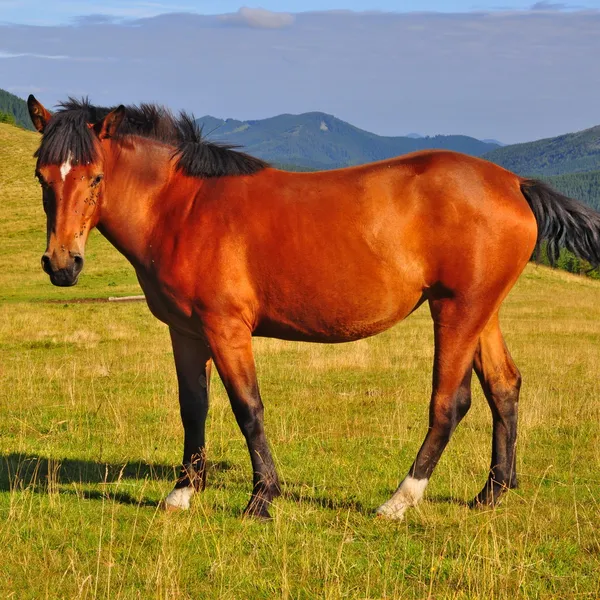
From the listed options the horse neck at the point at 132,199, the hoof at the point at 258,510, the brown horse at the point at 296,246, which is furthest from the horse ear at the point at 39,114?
the hoof at the point at 258,510

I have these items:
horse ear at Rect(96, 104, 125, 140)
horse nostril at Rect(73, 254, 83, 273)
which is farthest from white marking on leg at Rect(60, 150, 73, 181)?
horse nostril at Rect(73, 254, 83, 273)

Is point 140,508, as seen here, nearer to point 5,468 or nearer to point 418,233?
point 5,468

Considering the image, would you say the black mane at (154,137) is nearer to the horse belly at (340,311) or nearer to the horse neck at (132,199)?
the horse neck at (132,199)

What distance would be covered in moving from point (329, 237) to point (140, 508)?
264 centimetres

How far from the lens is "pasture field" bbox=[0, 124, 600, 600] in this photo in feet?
16.1

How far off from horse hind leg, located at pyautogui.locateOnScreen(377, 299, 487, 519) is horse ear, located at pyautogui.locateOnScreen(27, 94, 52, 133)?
331 centimetres

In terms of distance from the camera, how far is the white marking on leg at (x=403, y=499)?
6.04 metres

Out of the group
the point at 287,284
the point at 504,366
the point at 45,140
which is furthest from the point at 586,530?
the point at 45,140

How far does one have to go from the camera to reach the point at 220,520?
6.09 m

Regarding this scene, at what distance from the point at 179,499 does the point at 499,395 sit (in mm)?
2800

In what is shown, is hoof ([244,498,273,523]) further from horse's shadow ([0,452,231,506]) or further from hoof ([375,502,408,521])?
horse's shadow ([0,452,231,506])

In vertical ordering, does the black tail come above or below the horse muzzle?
above

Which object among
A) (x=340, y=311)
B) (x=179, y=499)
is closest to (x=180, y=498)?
(x=179, y=499)

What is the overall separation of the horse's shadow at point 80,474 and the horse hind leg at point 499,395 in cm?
259
